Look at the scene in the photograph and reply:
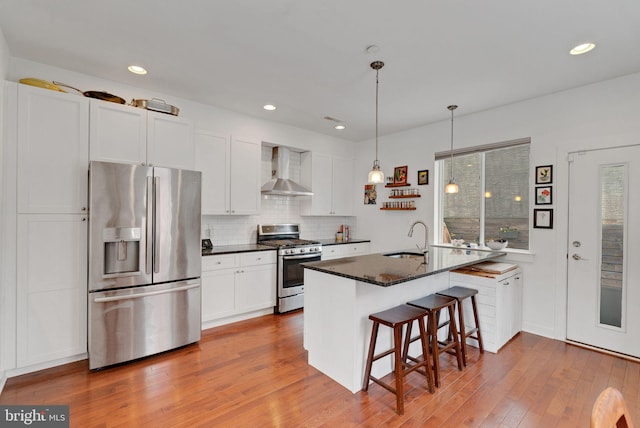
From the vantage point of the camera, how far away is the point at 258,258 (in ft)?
13.2

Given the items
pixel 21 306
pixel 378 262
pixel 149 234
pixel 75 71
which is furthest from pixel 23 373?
pixel 378 262

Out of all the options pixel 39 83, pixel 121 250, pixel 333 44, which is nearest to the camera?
pixel 333 44

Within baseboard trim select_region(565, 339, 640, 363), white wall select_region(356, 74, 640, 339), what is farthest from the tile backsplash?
baseboard trim select_region(565, 339, 640, 363)

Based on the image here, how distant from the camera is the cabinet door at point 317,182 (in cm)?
510

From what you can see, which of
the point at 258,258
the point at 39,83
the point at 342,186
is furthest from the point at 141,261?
the point at 342,186

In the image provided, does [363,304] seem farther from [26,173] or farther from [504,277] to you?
[26,173]

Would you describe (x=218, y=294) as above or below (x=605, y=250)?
below

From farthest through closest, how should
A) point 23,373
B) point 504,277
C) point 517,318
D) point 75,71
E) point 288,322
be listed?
point 288,322 → point 517,318 → point 504,277 → point 75,71 → point 23,373

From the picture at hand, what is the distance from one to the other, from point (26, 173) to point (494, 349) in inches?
177

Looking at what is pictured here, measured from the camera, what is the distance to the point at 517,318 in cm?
355

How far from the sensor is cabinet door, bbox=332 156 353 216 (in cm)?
545

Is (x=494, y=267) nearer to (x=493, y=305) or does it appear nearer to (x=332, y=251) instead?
(x=493, y=305)

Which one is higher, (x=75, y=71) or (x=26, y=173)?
(x=75, y=71)

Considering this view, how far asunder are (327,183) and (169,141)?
8.91 feet
